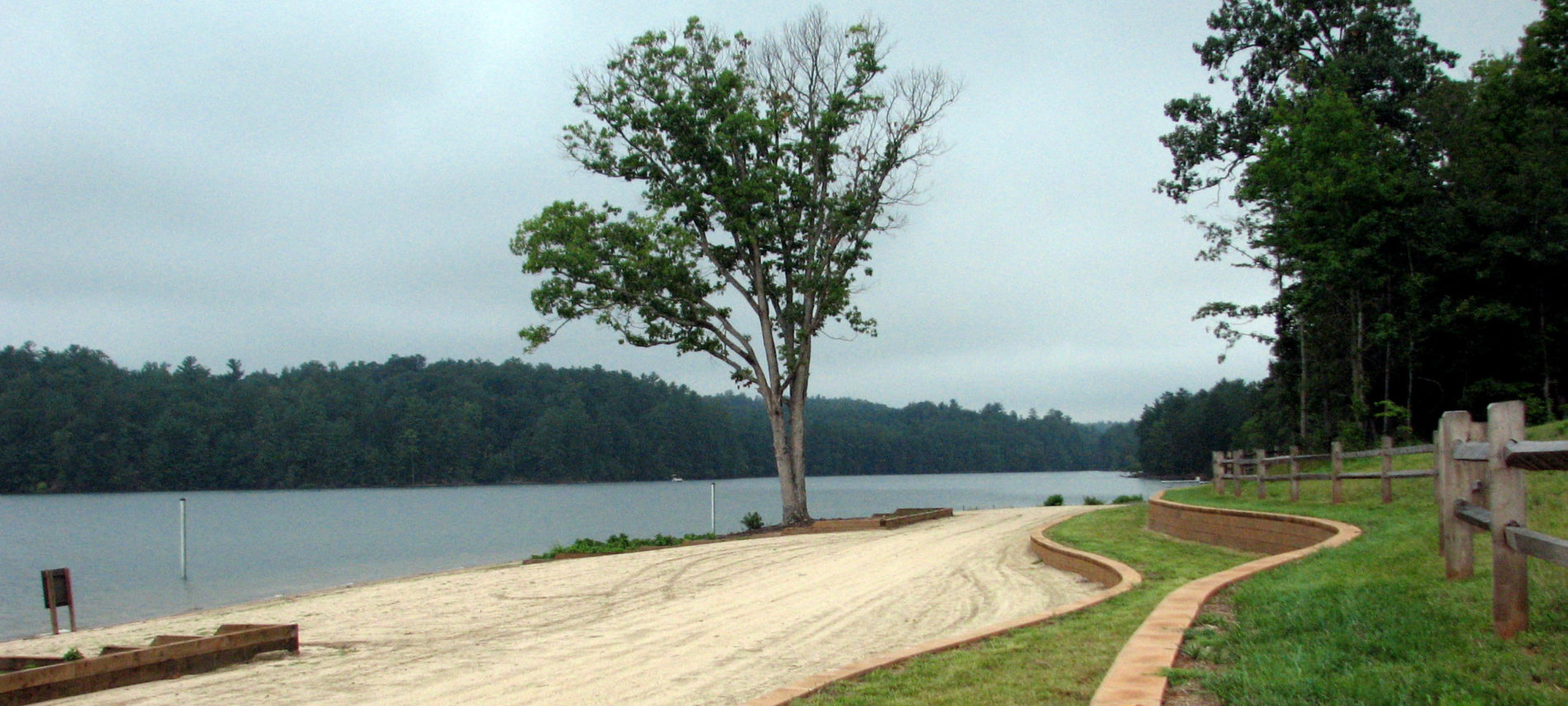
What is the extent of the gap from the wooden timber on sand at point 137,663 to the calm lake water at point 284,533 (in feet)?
40.0

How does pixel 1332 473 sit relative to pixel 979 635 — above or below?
above

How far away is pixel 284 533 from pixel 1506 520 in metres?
54.9

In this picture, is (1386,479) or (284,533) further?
(284,533)

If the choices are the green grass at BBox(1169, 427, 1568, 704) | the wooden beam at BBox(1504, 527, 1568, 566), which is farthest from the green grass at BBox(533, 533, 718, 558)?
the wooden beam at BBox(1504, 527, 1568, 566)

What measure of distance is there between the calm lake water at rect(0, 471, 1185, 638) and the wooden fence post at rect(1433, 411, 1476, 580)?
2215 cm

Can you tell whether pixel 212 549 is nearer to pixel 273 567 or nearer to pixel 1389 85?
pixel 273 567

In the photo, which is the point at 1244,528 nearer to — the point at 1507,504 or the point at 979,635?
the point at 979,635

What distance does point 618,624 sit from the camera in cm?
1177

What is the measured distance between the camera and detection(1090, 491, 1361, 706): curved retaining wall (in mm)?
5148

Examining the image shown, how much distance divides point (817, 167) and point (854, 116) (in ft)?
6.04

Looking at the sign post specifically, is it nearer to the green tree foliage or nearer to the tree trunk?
the tree trunk

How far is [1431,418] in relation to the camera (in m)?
36.8

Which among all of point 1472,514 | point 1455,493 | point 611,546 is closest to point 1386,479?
point 1455,493

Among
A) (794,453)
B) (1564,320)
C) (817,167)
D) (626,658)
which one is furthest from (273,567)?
(1564,320)
